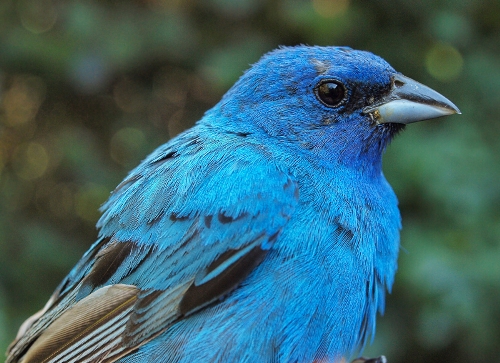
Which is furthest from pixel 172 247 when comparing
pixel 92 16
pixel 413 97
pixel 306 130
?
pixel 92 16

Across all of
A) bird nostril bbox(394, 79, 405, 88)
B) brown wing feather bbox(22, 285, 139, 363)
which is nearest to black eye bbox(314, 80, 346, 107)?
bird nostril bbox(394, 79, 405, 88)

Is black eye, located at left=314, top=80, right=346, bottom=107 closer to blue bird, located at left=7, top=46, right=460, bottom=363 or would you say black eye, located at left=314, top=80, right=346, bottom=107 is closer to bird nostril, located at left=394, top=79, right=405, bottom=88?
blue bird, located at left=7, top=46, right=460, bottom=363

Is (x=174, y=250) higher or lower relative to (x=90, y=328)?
higher

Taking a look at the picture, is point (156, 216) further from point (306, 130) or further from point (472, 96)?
point (472, 96)

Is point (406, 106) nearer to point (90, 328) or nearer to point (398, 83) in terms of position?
point (398, 83)

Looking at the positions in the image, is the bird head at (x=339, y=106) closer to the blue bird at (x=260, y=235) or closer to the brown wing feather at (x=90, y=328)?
the blue bird at (x=260, y=235)

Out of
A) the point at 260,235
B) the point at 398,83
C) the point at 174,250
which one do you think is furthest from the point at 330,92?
the point at 174,250
